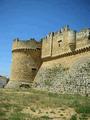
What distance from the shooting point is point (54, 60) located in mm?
28719

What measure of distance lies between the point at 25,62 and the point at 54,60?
13.3 ft

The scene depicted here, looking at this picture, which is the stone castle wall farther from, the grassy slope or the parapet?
the grassy slope

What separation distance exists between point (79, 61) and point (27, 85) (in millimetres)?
8800

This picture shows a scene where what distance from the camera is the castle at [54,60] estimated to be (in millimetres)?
23672

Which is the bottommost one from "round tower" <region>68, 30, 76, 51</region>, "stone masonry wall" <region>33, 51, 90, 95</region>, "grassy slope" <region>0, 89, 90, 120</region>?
"grassy slope" <region>0, 89, 90, 120</region>

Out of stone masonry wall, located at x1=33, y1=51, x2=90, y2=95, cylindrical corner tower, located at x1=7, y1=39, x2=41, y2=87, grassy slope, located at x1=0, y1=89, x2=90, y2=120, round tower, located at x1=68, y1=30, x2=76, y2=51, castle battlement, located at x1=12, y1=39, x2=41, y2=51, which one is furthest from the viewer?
castle battlement, located at x1=12, y1=39, x2=41, y2=51

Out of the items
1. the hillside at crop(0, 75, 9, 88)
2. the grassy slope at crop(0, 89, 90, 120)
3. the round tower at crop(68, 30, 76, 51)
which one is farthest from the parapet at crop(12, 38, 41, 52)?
the grassy slope at crop(0, 89, 90, 120)

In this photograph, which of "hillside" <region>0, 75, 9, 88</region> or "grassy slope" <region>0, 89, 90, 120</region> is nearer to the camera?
"grassy slope" <region>0, 89, 90, 120</region>

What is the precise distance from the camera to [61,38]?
27375mm

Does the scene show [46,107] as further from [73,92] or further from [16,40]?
[16,40]

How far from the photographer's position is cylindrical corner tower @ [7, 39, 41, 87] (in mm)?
30953

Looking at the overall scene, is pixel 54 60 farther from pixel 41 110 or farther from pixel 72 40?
pixel 41 110

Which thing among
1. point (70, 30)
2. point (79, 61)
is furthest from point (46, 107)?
point (70, 30)

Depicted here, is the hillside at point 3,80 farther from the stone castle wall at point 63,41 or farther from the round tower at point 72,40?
the round tower at point 72,40
